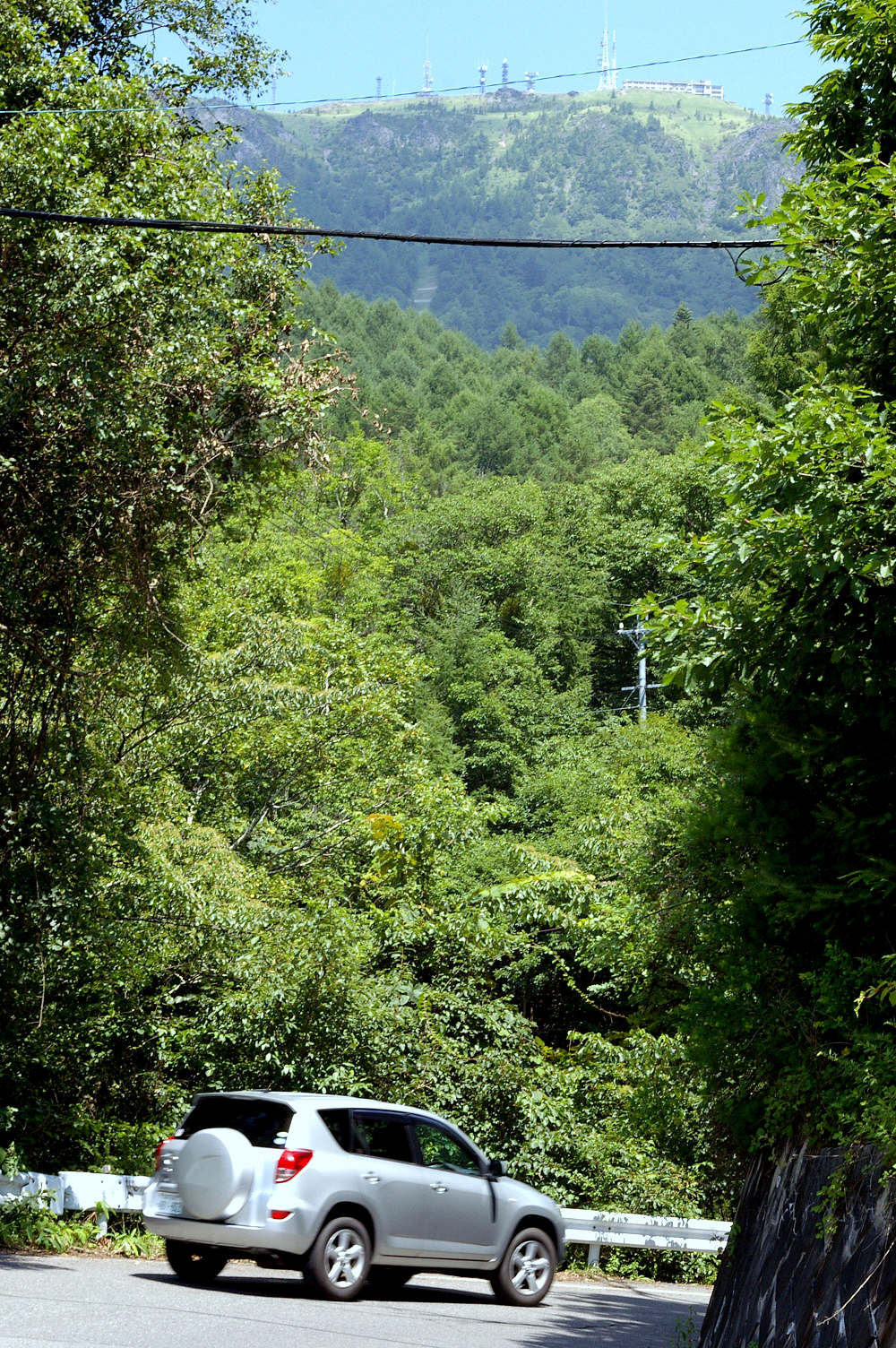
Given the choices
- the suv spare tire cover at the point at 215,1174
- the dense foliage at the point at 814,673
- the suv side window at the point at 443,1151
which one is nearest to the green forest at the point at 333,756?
the dense foliage at the point at 814,673

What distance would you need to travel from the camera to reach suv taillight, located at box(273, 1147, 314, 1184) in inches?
381

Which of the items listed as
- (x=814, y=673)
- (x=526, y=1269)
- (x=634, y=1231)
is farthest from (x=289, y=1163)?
(x=634, y=1231)

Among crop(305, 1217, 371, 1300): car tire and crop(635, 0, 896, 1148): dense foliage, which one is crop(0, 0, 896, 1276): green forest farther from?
crop(305, 1217, 371, 1300): car tire

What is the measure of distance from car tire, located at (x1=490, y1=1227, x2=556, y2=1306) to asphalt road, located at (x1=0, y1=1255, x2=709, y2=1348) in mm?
148

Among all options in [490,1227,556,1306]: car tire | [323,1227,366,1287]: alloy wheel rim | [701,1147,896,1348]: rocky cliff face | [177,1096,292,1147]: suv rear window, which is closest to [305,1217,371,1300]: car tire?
[323,1227,366,1287]: alloy wheel rim

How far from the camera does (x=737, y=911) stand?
27.1 ft

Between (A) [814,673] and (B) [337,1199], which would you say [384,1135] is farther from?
(A) [814,673]

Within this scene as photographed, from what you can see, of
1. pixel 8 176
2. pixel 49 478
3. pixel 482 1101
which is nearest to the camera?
pixel 8 176

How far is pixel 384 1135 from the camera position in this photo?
35.5ft

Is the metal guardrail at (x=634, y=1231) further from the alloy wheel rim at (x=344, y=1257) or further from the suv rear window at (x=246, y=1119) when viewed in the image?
the alloy wheel rim at (x=344, y=1257)

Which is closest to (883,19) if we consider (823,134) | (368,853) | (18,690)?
(823,134)

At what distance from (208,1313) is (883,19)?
8.75 metres

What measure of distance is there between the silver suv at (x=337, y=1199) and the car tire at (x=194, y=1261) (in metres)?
0.01

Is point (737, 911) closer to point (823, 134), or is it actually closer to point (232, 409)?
point (823, 134)
